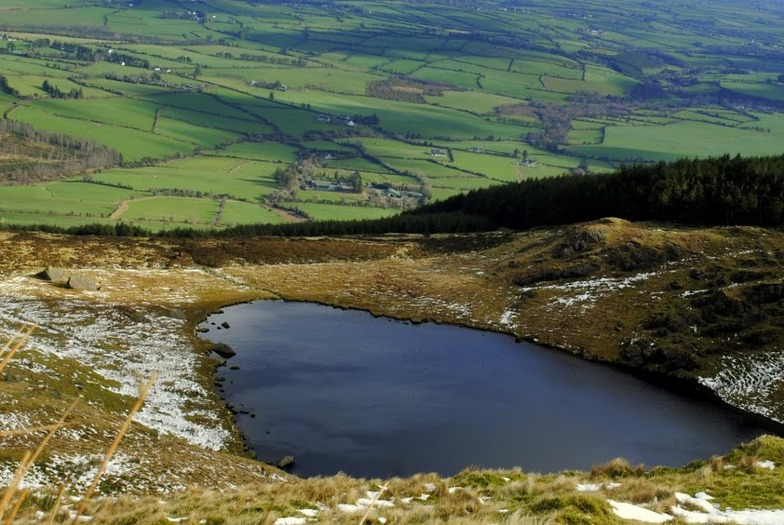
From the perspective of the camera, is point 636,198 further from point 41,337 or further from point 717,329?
point 41,337

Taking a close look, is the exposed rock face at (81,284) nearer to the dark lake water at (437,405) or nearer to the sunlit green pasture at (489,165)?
the dark lake water at (437,405)

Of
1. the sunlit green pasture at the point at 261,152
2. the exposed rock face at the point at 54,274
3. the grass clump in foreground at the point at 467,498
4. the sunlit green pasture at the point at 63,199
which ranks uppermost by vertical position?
the grass clump in foreground at the point at 467,498

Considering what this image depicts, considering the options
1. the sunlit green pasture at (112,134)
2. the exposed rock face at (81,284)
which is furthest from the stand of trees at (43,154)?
the exposed rock face at (81,284)

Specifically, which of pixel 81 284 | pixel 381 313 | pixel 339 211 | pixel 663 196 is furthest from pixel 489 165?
pixel 81 284

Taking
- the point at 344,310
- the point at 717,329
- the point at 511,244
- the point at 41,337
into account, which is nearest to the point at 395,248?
the point at 511,244

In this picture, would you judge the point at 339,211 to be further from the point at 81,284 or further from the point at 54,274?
the point at 81,284
